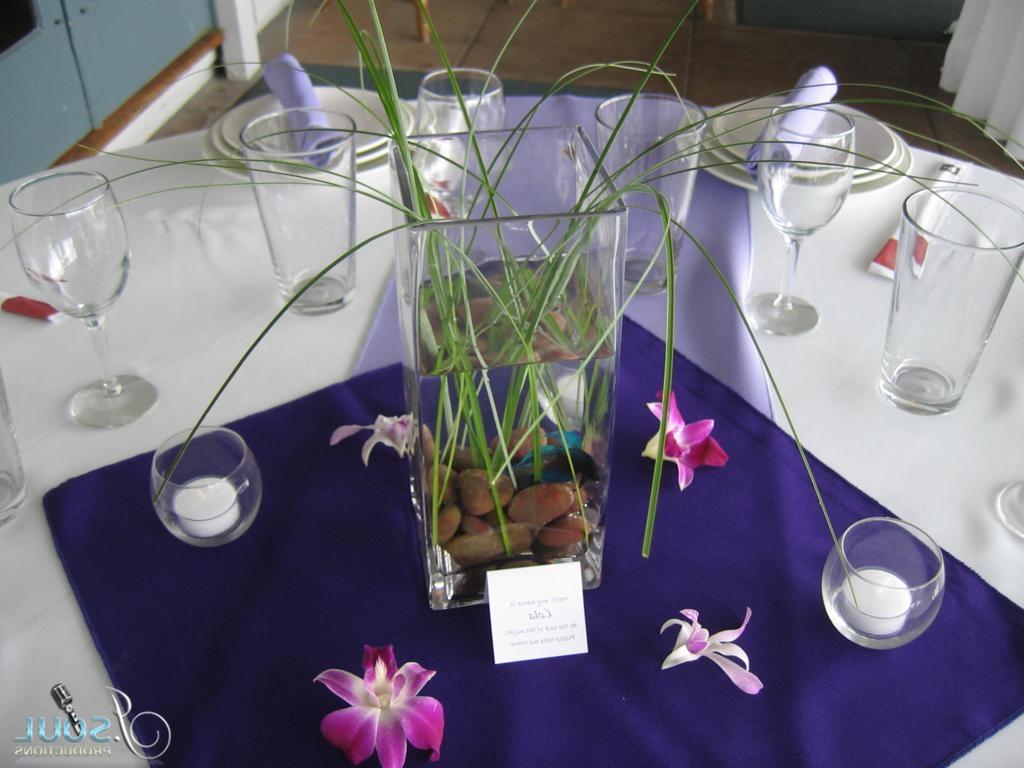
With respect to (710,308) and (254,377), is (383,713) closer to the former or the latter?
(254,377)

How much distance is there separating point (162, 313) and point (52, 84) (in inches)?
64.1

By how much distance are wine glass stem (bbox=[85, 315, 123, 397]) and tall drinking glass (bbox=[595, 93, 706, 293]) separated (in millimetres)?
496

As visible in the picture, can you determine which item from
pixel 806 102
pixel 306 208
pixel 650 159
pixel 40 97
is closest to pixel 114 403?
pixel 306 208

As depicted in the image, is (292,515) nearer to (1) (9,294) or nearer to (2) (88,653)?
(2) (88,653)

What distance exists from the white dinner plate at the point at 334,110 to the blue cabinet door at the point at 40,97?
122 cm

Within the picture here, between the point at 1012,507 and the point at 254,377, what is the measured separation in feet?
2.26

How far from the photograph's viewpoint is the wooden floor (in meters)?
2.92

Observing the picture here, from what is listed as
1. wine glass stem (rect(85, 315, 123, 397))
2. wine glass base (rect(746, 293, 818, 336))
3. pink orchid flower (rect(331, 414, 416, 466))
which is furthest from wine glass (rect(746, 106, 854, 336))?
wine glass stem (rect(85, 315, 123, 397))

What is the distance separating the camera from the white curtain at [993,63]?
250 cm

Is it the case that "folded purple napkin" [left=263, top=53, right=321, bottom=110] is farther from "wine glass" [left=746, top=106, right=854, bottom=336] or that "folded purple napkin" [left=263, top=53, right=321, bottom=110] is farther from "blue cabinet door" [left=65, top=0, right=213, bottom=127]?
"blue cabinet door" [left=65, top=0, right=213, bottom=127]

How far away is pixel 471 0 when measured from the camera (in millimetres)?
3531

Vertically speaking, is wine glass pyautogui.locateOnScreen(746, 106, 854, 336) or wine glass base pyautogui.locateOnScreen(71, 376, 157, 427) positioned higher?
wine glass pyautogui.locateOnScreen(746, 106, 854, 336)

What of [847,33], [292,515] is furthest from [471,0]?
[292,515]

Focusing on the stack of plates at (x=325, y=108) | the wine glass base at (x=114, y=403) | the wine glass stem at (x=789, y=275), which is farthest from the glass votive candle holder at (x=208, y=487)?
the wine glass stem at (x=789, y=275)
